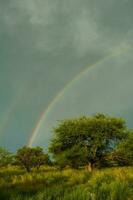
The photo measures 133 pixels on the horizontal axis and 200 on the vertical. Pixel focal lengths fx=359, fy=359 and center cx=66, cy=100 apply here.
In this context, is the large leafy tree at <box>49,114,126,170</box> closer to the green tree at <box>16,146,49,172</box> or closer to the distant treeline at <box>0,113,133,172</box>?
the distant treeline at <box>0,113,133,172</box>

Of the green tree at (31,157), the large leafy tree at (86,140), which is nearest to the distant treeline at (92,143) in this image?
the large leafy tree at (86,140)

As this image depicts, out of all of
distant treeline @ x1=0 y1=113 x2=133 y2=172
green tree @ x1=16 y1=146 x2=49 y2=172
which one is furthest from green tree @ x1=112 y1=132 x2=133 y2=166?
green tree @ x1=16 y1=146 x2=49 y2=172

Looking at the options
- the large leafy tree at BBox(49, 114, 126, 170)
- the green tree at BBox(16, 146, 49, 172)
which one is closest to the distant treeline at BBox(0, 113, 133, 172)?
the large leafy tree at BBox(49, 114, 126, 170)

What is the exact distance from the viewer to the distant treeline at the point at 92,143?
3503 cm

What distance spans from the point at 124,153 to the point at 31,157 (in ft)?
79.7

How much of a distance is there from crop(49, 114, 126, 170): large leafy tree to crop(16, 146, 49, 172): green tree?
1721cm

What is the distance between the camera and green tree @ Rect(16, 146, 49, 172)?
2125 inches

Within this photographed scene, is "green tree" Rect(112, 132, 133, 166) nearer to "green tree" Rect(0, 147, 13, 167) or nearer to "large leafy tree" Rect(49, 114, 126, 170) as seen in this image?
"large leafy tree" Rect(49, 114, 126, 170)

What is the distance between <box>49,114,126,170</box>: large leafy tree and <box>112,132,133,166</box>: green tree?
3.85ft

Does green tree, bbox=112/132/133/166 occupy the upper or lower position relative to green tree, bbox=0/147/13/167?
lower

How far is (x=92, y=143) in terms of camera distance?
117ft

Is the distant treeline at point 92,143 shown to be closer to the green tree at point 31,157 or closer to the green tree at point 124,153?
the green tree at point 124,153

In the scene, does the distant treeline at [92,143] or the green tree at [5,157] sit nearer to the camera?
the distant treeline at [92,143]

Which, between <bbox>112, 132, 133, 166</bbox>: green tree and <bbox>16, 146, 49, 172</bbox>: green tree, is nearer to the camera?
<bbox>112, 132, 133, 166</bbox>: green tree
